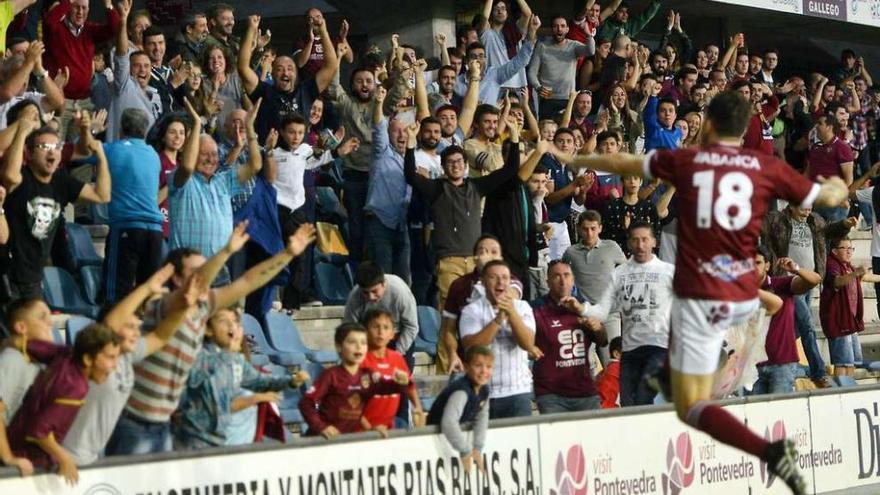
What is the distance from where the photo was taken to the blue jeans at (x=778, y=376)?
14562 mm

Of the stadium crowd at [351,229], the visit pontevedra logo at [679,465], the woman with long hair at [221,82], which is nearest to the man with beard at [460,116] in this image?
the stadium crowd at [351,229]

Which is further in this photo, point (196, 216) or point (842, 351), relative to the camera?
point (842, 351)

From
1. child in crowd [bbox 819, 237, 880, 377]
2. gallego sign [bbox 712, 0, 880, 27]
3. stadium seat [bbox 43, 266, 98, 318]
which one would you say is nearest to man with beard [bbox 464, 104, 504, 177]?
child in crowd [bbox 819, 237, 880, 377]

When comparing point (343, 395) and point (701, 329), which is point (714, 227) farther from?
point (343, 395)

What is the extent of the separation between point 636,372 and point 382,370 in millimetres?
3073

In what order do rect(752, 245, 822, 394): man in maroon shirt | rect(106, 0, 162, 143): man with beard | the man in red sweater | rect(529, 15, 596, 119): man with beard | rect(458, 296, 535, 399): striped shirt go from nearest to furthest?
rect(458, 296, 535, 399): striped shirt < rect(106, 0, 162, 143): man with beard < rect(752, 245, 822, 394): man in maroon shirt < the man in red sweater < rect(529, 15, 596, 119): man with beard

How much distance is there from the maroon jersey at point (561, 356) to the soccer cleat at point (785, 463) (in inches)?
157

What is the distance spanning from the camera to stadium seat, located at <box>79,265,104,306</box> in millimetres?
12875

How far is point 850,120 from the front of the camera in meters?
22.6

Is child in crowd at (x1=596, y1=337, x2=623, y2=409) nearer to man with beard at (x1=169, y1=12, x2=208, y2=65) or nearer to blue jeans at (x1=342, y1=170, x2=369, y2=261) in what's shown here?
blue jeans at (x1=342, y1=170, x2=369, y2=261)

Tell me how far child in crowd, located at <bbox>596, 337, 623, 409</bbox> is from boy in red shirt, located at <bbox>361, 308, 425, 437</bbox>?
325cm

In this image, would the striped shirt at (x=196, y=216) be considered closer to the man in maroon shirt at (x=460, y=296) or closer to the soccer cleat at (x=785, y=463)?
the man in maroon shirt at (x=460, y=296)

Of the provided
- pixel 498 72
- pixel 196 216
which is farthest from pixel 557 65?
pixel 196 216

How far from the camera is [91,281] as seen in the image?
1300 cm
